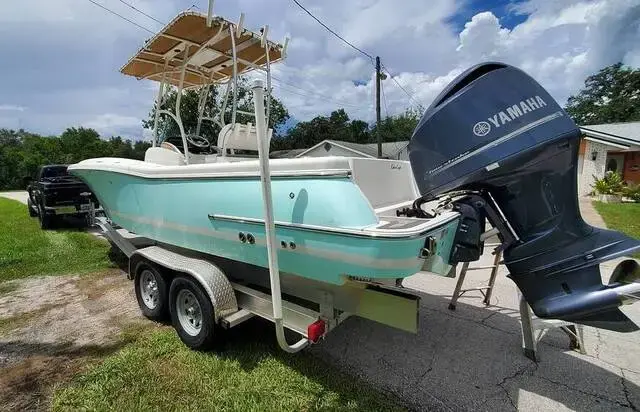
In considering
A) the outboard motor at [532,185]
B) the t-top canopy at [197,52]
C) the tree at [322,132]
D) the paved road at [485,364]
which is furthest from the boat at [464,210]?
the tree at [322,132]

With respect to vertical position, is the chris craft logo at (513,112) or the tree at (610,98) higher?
the tree at (610,98)

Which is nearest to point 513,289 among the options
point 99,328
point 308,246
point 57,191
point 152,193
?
point 308,246

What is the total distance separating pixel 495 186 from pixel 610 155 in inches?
865

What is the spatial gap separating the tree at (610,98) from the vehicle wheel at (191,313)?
55.4 metres

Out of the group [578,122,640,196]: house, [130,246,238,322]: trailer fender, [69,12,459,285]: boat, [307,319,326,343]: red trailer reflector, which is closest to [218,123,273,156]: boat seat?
[69,12,459,285]: boat

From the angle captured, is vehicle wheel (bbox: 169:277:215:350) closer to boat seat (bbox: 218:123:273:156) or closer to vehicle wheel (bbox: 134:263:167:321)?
vehicle wheel (bbox: 134:263:167:321)

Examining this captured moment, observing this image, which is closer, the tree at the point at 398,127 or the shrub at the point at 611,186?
the shrub at the point at 611,186

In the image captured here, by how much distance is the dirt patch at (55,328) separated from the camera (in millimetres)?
2888

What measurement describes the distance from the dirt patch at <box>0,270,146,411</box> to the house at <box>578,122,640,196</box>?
20.3 meters

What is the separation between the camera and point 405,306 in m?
2.60

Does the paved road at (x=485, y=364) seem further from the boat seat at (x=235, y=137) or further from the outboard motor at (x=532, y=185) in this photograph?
the boat seat at (x=235, y=137)

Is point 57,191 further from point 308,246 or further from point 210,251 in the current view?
point 308,246

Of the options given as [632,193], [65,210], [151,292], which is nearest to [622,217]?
[632,193]

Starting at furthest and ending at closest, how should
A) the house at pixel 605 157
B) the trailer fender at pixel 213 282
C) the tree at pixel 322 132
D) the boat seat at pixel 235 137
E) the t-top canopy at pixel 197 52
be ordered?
1. the tree at pixel 322 132
2. the house at pixel 605 157
3. the boat seat at pixel 235 137
4. the t-top canopy at pixel 197 52
5. the trailer fender at pixel 213 282
